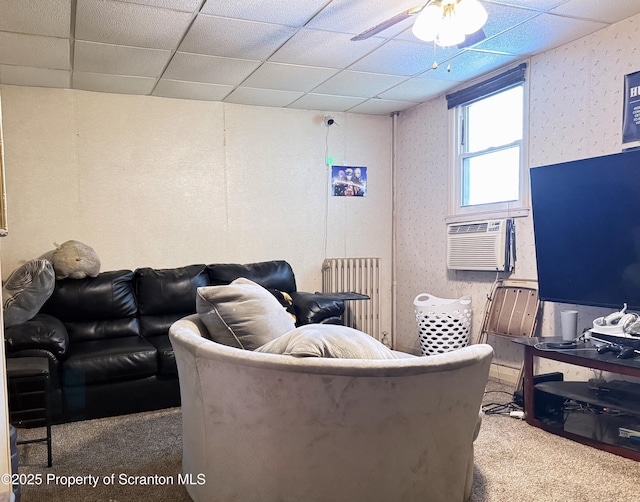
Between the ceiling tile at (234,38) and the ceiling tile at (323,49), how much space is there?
88 millimetres

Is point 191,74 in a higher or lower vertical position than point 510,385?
higher

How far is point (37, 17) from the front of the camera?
283 cm

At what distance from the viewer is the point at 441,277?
4.65m

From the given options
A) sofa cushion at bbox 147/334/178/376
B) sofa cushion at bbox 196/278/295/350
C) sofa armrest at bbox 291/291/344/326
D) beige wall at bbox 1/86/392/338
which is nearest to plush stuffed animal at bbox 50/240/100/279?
beige wall at bbox 1/86/392/338

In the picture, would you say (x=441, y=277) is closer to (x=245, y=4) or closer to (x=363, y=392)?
(x=245, y=4)

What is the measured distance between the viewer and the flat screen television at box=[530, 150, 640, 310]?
2770 millimetres

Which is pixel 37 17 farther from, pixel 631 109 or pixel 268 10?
pixel 631 109

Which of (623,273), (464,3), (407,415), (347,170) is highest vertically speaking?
(464,3)

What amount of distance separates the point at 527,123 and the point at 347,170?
188 centimetres

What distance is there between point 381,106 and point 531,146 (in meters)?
Answer: 1.66

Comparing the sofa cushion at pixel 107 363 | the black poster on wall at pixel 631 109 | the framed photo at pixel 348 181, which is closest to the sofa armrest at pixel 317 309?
the sofa cushion at pixel 107 363

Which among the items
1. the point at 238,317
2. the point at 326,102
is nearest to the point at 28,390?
the point at 238,317

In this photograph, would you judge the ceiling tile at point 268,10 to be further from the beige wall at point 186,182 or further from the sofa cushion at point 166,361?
the sofa cushion at point 166,361

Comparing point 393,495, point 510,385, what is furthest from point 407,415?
point 510,385
